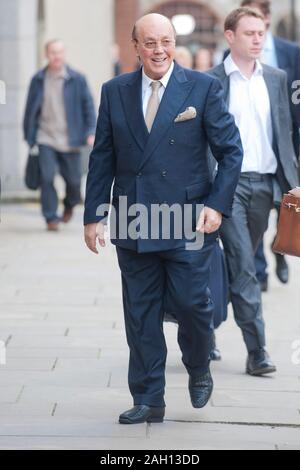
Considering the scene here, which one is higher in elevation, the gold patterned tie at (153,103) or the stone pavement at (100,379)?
the gold patterned tie at (153,103)

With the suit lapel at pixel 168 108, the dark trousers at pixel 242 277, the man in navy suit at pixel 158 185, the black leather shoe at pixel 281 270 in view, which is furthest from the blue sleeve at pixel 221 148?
the black leather shoe at pixel 281 270

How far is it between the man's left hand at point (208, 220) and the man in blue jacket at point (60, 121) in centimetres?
787

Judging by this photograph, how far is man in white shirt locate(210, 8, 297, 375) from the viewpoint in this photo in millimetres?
7281

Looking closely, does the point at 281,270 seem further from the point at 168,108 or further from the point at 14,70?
the point at 14,70

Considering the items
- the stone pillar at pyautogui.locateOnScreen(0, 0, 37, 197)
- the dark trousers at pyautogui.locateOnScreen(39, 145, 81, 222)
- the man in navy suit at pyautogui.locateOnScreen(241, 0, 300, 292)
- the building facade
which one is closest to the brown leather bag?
the man in navy suit at pyautogui.locateOnScreen(241, 0, 300, 292)

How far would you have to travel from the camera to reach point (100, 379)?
7113 millimetres

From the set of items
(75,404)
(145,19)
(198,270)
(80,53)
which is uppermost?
(145,19)

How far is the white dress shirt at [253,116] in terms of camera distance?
7.38m

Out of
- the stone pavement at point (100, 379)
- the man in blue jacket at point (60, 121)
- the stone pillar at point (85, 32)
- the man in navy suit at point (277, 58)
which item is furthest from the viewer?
the stone pillar at point (85, 32)

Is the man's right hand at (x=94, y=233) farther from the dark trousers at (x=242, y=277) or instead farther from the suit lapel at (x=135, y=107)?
the dark trousers at (x=242, y=277)
